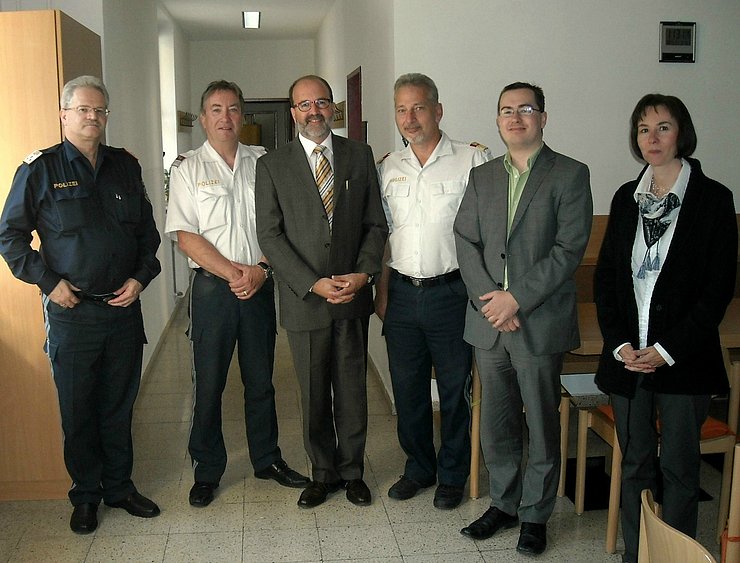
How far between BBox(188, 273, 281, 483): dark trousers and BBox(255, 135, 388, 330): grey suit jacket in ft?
0.70

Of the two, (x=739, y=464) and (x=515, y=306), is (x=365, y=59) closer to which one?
(x=515, y=306)

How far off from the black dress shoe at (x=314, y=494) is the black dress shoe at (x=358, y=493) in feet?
0.27

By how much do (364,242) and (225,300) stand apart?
0.63m

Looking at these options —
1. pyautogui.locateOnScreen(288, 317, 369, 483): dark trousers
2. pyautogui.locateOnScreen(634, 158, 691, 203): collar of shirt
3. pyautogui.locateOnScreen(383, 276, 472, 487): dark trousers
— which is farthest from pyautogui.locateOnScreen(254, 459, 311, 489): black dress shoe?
pyautogui.locateOnScreen(634, 158, 691, 203): collar of shirt

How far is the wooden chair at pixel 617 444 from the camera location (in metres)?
2.95

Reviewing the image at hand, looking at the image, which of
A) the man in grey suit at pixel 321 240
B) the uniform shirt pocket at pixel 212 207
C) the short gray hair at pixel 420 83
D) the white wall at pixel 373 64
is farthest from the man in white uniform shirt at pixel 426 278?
the white wall at pixel 373 64

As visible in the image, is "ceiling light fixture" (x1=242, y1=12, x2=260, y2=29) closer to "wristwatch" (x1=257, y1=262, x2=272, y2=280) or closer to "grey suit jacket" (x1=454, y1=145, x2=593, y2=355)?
"wristwatch" (x1=257, y1=262, x2=272, y2=280)

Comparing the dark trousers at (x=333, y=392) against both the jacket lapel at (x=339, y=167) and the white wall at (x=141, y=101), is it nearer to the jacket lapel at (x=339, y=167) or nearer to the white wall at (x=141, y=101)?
the jacket lapel at (x=339, y=167)

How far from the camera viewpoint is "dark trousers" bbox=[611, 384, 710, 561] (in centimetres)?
257

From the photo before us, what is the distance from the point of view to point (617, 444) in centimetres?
293

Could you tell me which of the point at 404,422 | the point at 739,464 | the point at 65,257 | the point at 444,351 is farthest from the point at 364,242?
the point at 739,464

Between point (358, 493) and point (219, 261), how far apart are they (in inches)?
45.7

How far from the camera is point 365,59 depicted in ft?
18.3

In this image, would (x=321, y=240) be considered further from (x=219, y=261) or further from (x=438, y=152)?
(x=438, y=152)
